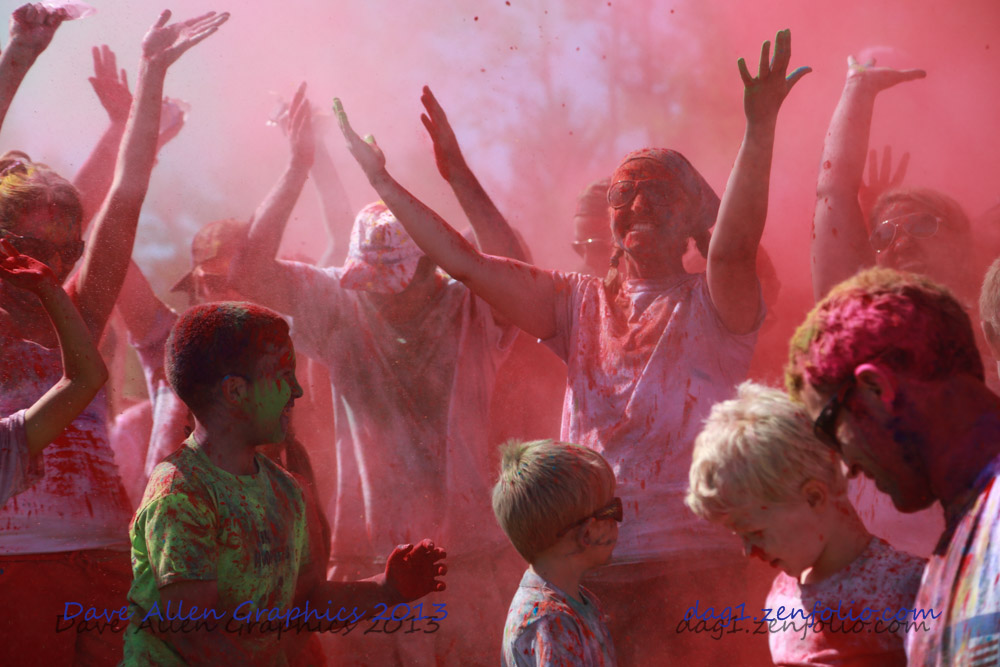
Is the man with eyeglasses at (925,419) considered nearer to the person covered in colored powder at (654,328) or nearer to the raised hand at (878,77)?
the person covered in colored powder at (654,328)

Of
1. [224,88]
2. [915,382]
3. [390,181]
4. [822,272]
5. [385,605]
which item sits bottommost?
[385,605]

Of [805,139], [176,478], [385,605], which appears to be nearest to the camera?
[176,478]

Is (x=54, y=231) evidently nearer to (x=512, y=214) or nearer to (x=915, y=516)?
(x=512, y=214)

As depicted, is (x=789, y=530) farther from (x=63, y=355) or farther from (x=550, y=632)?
(x=63, y=355)

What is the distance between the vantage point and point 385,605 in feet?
7.60

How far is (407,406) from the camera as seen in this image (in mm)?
3658

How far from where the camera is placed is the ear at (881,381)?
158cm

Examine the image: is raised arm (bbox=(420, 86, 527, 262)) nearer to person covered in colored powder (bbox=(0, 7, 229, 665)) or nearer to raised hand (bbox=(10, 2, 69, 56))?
person covered in colored powder (bbox=(0, 7, 229, 665))

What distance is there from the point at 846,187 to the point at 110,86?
3.39 m

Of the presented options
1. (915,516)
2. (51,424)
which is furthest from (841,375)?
(51,424)

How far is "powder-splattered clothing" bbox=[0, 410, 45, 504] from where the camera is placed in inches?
104

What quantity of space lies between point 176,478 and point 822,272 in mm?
2329

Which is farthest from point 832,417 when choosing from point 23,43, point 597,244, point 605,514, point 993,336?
point 23,43

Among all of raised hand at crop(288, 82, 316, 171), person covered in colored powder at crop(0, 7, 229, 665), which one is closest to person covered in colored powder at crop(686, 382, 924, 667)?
person covered in colored powder at crop(0, 7, 229, 665)
